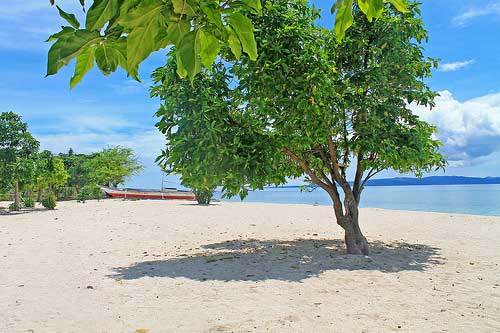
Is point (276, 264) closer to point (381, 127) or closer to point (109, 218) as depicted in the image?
point (381, 127)

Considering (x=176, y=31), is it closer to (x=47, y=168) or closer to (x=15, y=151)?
(x=15, y=151)

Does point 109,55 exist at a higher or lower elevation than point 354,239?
higher

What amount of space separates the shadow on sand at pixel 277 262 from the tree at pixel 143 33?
704 cm

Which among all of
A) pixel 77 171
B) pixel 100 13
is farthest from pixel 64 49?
pixel 77 171

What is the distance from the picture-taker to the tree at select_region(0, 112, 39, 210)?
2316 cm

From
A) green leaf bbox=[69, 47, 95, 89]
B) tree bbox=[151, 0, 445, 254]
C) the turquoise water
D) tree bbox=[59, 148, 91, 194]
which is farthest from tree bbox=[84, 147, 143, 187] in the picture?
green leaf bbox=[69, 47, 95, 89]

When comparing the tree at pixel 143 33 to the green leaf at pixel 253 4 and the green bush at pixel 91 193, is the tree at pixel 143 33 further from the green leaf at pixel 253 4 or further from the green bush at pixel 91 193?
the green bush at pixel 91 193

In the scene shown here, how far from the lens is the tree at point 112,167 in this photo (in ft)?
160

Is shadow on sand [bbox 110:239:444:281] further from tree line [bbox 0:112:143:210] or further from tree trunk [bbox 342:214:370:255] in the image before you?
tree line [bbox 0:112:143:210]

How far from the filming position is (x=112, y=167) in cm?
4975

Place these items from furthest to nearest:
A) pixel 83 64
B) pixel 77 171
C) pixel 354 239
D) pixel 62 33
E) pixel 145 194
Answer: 1. pixel 77 171
2. pixel 145 194
3. pixel 354 239
4. pixel 83 64
5. pixel 62 33

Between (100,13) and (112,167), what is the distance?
51449mm

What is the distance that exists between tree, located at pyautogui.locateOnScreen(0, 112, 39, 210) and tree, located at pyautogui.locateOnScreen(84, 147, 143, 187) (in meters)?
23.4

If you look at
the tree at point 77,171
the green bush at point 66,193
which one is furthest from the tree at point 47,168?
the tree at point 77,171
